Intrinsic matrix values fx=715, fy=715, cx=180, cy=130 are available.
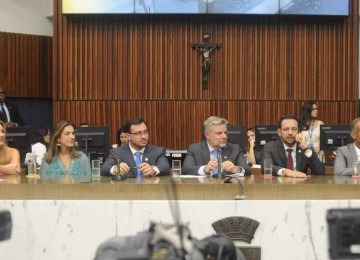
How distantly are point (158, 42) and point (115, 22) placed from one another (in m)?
0.83

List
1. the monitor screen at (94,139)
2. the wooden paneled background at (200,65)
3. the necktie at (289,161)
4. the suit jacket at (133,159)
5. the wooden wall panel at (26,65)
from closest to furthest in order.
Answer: the suit jacket at (133,159), the necktie at (289,161), the monitor screen at (94,139), the wooden paneled background at (200,65), the wooden wall panel at (26,65)

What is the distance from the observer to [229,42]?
12555mm

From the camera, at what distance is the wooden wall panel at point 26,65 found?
510 inches

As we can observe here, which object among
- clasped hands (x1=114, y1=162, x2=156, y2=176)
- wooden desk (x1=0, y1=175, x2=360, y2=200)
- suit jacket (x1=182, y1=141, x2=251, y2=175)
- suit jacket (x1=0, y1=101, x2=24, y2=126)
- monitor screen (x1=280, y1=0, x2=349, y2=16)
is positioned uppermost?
monitor screen (x1=280, y1=0, x2=349, y2=16)

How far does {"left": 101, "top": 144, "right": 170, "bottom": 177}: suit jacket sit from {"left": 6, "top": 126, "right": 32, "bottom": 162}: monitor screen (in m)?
1.63

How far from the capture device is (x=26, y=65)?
13242 millimetres

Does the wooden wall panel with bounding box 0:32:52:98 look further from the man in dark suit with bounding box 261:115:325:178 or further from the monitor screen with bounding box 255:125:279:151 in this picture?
the man in dark suit with bounding box 261:115:325:178

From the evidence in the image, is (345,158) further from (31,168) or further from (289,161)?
(31,168)

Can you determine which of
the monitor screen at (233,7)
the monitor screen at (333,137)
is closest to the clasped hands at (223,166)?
the monitor screen at (333,137)

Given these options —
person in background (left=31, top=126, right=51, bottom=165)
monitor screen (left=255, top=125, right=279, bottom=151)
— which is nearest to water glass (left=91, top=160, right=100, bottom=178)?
monitor screen (left=255, top=125, right=279, bottom=151)

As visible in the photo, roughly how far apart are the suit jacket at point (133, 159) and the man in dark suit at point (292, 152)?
87cm

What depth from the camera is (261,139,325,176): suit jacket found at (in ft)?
20.4

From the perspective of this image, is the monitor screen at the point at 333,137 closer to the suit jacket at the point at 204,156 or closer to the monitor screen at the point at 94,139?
the suit jacket at the point at 204,156

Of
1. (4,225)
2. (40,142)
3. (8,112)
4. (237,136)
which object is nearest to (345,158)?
(237,136)
